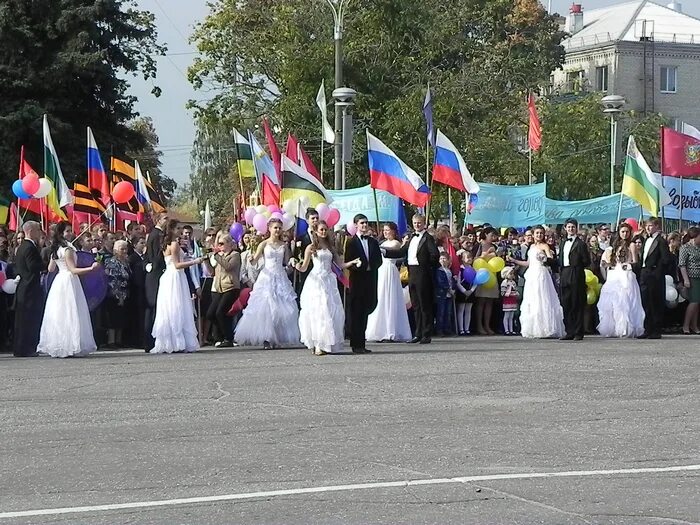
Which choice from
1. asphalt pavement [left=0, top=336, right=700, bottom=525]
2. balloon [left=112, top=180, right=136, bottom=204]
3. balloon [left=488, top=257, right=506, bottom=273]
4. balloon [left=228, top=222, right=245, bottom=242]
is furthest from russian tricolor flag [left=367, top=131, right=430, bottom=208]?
asphalt pavement [left=0, top=336, right=700, bottom=525]

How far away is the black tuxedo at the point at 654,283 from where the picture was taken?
2272 cm

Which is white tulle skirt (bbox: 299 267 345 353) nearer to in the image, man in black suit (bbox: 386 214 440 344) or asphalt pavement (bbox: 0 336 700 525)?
asphalt pavement (bbox: 0 336 700 525)

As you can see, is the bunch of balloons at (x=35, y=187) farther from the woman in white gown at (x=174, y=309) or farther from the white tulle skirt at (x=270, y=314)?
the white tulle skirt at (x=270, y=314)

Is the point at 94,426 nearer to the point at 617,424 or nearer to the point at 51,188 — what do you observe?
the point at 617,424

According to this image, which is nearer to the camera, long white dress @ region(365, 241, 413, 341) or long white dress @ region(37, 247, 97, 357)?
long white dress @ region(37, 247, 97, 357)

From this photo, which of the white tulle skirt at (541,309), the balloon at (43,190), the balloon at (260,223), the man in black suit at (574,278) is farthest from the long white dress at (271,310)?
the balloon at (43,190)

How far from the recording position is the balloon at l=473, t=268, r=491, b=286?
23688 mm

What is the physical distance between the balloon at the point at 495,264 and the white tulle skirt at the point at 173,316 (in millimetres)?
6497

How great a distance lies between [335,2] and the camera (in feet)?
157

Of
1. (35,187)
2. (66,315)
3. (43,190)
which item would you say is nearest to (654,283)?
(66,315)

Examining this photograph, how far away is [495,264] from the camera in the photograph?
24047 millimetres

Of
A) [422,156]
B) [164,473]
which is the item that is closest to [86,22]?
[422,156]

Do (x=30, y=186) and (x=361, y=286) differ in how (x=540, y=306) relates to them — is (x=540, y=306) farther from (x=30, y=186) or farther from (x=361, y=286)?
(x=30, y=186)

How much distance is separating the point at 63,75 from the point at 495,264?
2407 centimetres
